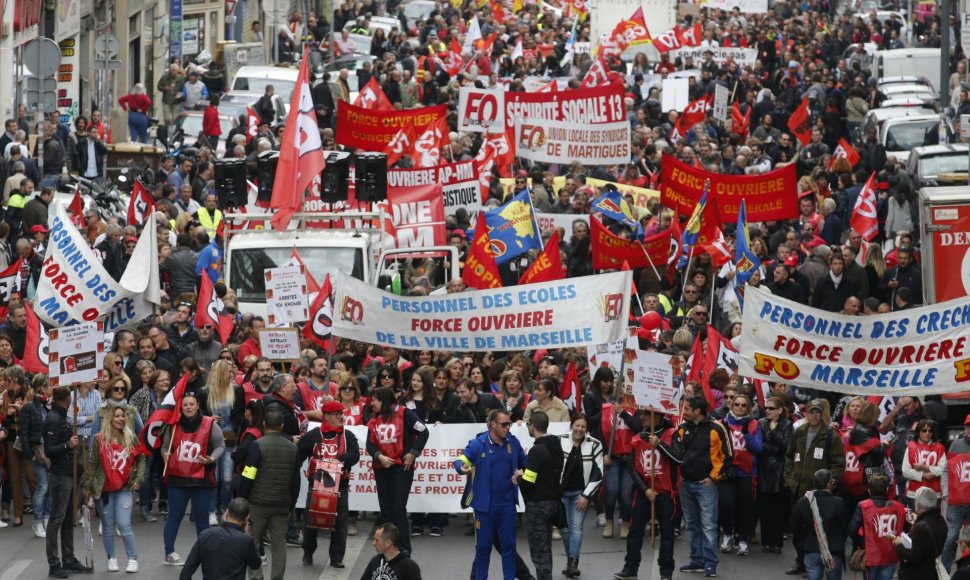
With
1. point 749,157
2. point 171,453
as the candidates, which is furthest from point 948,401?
point 749,157

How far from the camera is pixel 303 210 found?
81.3 ft

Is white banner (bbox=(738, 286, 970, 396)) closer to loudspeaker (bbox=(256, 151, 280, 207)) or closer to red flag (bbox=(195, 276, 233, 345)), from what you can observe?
red flag (bbox=(195, 276, 233, 345))

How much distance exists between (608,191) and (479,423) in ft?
34.5

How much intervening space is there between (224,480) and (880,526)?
18.2 ft

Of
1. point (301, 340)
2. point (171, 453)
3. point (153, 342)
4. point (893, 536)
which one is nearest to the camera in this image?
point (893, 536)

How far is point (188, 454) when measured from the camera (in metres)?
16.2

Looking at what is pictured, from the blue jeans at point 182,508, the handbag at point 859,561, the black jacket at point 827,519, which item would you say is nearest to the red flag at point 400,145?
the blue jeans at point 182,508

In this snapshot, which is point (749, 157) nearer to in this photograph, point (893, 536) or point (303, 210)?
point (303, 210)

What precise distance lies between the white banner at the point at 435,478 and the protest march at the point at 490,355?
0.09ft

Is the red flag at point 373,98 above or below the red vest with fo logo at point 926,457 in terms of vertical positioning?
above

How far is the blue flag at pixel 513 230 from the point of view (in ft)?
81.8

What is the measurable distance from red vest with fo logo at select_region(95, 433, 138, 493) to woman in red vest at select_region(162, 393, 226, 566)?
0.34 metres

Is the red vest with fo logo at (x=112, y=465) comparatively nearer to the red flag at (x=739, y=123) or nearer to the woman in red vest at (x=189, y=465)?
the woman in red vest at (x=189, y=465)

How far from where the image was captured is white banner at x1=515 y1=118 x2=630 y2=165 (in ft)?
97.7
